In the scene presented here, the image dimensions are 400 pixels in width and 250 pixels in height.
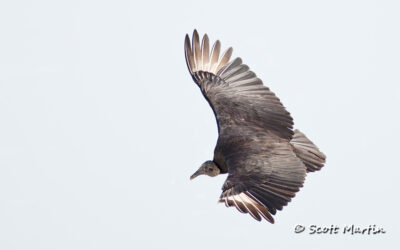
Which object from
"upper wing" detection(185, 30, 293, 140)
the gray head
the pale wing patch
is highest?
"upper wing" detection(185, 30, 293, 140)

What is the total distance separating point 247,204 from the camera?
11.9 metres

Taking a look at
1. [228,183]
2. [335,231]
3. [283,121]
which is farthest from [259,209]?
[335,231]

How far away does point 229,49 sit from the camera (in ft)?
49.4

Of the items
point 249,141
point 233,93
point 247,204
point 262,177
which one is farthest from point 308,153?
point 247,204

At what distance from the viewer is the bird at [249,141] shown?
12.1 metres

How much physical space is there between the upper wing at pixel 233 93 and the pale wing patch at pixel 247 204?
77.2 inches

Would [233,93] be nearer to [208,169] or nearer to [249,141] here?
[249,141]

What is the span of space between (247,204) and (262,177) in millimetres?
703

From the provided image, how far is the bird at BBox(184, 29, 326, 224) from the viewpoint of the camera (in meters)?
12.1

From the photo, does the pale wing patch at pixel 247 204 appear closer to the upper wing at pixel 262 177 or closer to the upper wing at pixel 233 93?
the upper wing at pixel 262 177

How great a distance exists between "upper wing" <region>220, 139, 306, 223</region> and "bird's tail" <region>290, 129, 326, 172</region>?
50cm

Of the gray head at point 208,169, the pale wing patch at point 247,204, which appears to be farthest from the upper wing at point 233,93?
the pale wing patch at point 247,204

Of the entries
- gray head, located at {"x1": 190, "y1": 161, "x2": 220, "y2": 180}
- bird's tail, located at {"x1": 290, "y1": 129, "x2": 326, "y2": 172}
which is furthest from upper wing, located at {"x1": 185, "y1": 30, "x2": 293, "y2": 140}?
gray head, located at {"x1": 190, "y1": 161, "x2": 220, "y2": 180}

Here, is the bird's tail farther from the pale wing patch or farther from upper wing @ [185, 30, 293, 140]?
the pale wing patch
